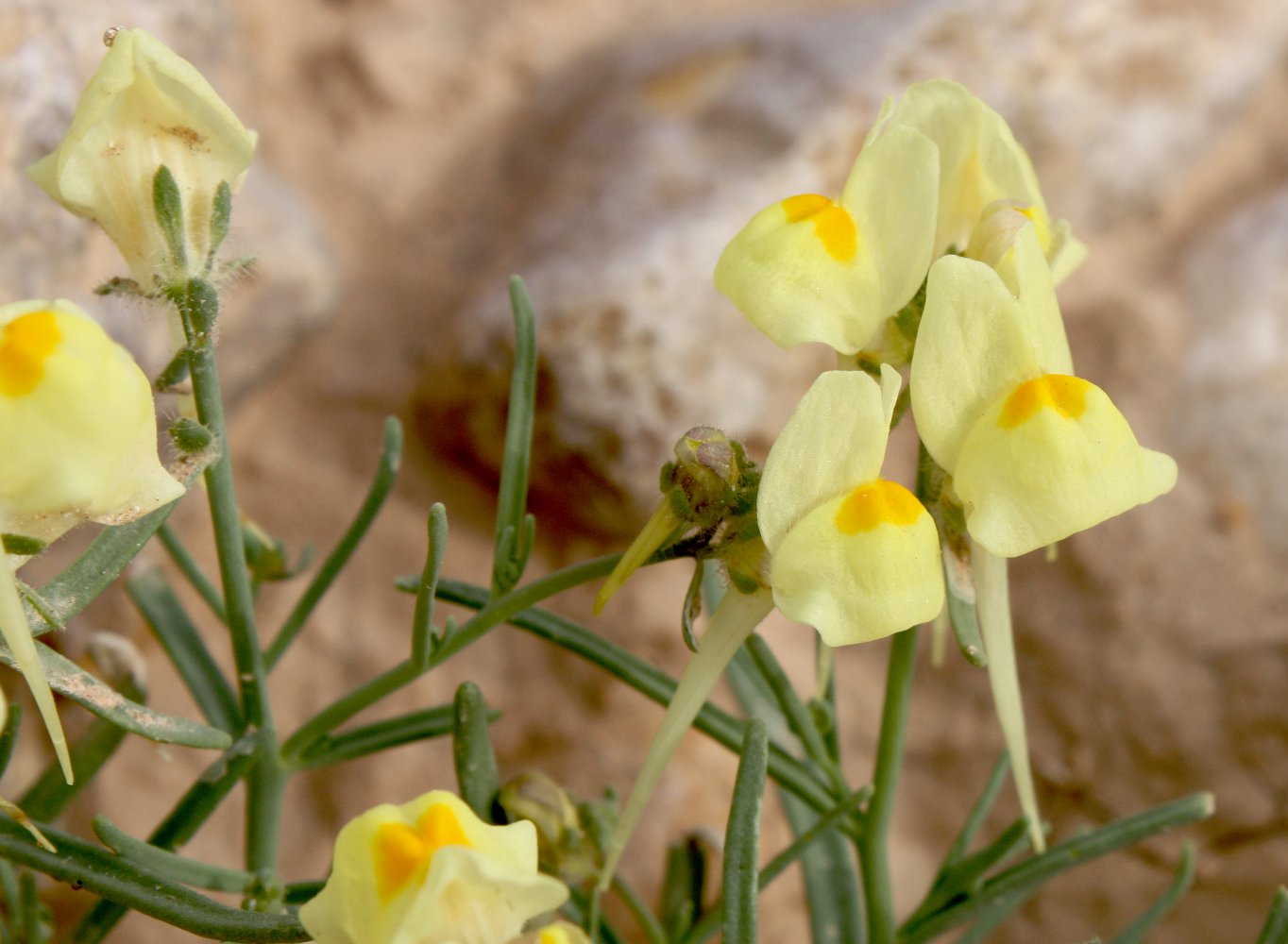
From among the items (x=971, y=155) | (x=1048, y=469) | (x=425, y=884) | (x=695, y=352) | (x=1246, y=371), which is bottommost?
(x=425, y=884)

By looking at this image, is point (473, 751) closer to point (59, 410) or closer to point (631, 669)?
point (631, 669)

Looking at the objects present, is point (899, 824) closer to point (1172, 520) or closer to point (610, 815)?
point (1172, 520)

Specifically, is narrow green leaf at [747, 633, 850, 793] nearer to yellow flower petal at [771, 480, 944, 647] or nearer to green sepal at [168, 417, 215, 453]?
yellow flower petal at [771, 480, 944, 647]

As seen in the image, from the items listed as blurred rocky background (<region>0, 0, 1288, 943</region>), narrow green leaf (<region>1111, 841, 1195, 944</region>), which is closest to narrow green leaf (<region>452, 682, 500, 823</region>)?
narrow green leaf (<region>1111, 841, 1195, 944</region>)

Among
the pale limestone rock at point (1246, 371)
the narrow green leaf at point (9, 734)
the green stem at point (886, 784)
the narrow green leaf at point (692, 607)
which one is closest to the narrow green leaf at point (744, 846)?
the narrow green leaf at point (692, 607)

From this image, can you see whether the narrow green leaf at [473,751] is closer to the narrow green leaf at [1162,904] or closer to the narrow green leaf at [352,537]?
the narrow green leaf at [352,537]

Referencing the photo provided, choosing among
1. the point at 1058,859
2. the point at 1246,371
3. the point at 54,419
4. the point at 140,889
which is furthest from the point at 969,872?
the point at 1246,371

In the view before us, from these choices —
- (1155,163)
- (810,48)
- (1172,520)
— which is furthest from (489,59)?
(1172,520)
